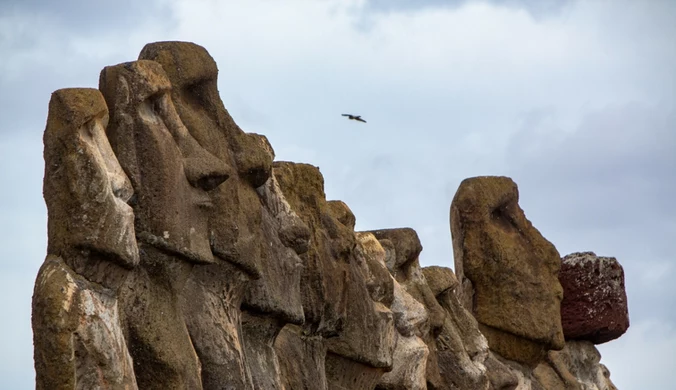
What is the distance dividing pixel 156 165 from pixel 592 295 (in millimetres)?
11342

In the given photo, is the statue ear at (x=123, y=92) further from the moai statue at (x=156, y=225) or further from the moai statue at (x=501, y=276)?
the moai statue at (x=501, y=276)

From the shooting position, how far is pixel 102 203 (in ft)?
Answer: 28.0

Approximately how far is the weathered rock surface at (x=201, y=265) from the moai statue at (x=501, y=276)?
1622mm

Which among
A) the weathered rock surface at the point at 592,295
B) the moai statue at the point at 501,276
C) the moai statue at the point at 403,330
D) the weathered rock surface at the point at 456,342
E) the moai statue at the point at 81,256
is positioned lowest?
the moai statue at the point at 81,256

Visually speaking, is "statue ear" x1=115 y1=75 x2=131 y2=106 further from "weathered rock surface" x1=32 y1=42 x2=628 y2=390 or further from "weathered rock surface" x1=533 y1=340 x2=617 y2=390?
"weathered rock surface" x1=533 y1=340 x2=617 y2=390

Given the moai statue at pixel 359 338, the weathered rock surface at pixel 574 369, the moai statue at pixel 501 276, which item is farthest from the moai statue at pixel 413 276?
the weathered rock surface at pixel 574 369

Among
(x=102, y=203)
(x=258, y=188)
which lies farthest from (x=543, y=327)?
(x=102, y=203)

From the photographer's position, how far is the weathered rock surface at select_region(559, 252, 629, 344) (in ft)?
64.7

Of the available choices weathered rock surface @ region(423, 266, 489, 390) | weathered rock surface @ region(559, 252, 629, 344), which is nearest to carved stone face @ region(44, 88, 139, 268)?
weathered rock surface @ region(423, 266, 489, 390)

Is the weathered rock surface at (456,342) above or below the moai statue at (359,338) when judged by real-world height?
above

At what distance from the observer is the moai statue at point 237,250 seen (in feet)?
32.4

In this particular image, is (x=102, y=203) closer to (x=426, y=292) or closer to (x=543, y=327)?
(x=426, y=292)

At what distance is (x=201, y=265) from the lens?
970cm

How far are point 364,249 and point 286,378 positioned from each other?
284 cm
